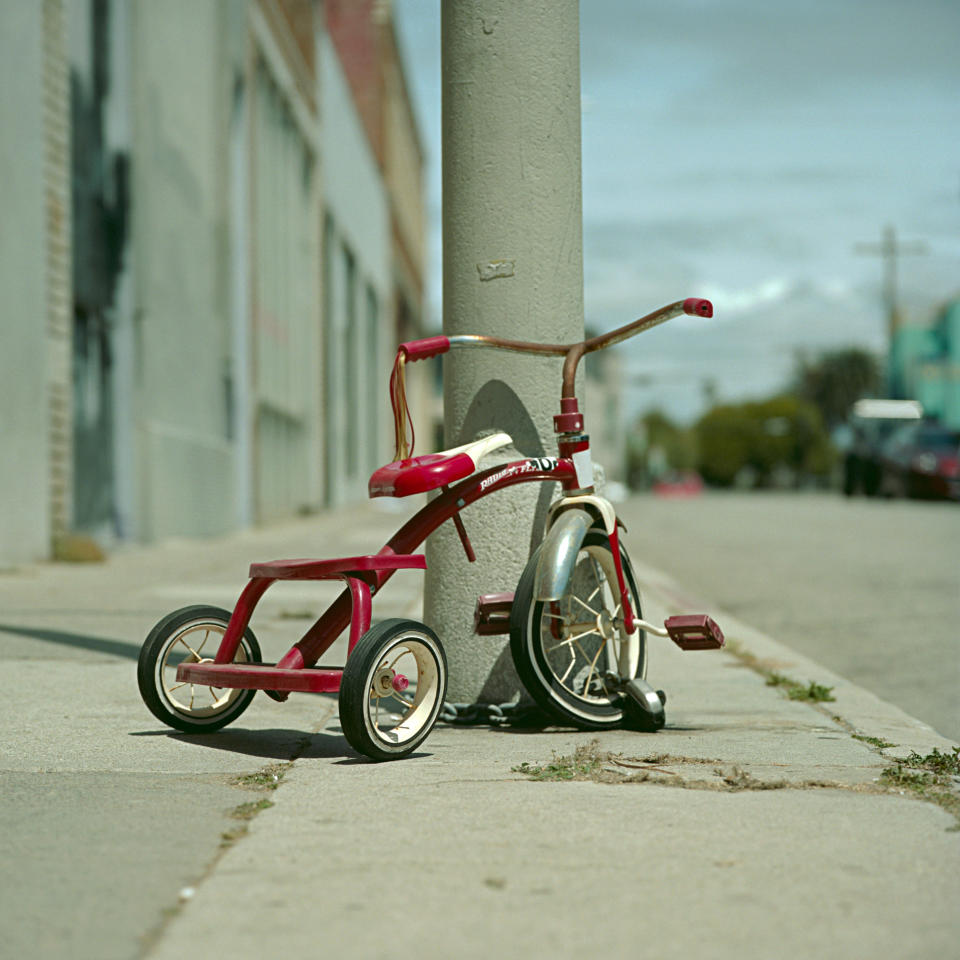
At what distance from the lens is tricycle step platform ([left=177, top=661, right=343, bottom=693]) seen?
4277mm

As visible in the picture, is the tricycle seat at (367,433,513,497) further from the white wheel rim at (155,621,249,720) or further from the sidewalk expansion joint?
the sidewalk expansion joint

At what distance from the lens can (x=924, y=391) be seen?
72000mm

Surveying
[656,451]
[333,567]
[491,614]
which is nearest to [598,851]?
[333,567]

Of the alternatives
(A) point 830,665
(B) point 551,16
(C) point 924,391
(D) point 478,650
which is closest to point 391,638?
(D) point 478,650

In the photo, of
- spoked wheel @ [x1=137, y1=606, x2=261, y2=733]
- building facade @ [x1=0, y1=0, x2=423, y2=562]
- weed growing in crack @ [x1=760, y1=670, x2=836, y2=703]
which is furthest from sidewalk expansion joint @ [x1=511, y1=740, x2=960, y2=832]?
building facade @ [x1=0, y1=0, x2=423, y2=562]

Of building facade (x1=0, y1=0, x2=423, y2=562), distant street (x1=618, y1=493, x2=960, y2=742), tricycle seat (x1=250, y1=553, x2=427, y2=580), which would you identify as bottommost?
distant street (x1=618, y1=493, x2=960, y2=742)

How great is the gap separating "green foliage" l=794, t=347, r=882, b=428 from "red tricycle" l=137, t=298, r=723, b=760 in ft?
359

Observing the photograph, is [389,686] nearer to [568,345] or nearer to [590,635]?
[590,635]

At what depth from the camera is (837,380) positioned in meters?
114

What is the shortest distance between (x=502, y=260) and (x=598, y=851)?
2654mm

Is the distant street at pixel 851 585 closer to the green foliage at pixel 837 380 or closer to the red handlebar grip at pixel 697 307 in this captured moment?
the red handlebar grip at pixel 697 307

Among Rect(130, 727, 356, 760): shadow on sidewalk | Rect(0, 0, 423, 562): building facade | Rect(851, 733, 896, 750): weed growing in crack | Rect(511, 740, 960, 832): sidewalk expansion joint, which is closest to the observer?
Rect(511, 740, 960, 832): sidewalk expansion joint

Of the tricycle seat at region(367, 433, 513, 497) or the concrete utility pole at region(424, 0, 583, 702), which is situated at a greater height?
the concrete utility pole at region(424, 0, 583, 702)

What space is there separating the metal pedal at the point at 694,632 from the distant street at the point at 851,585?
55.2 inches
